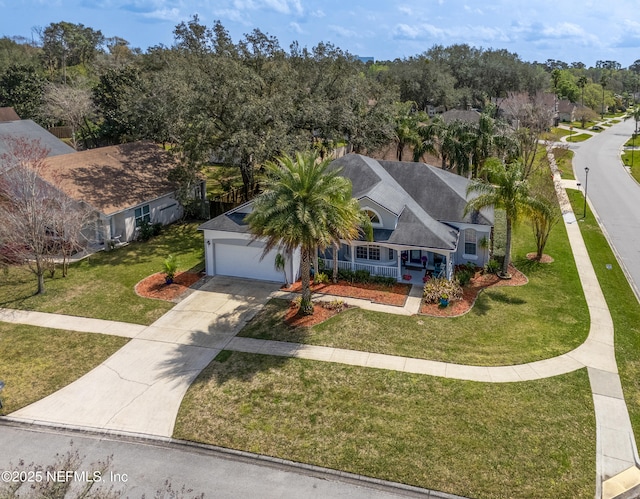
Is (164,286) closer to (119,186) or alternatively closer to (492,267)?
(119,186)

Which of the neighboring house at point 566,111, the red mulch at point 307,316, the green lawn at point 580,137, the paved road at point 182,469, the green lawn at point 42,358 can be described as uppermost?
the neighboring house at point 566,111

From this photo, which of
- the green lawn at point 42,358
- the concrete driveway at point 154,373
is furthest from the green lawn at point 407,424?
the green lawn at point 42,358

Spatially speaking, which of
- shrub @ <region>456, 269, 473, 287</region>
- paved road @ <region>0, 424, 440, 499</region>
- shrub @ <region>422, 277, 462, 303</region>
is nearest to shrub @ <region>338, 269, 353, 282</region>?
shrub @ <region>422, 277, 462, 303</region>

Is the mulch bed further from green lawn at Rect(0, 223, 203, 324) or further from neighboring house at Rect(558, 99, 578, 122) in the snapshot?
neighboring house at Rect(558, 99, 578, 122)

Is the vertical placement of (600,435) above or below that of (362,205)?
below

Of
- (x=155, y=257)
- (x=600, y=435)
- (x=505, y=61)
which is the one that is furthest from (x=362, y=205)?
(x=505, y=61)

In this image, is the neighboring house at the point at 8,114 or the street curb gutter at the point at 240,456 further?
the neighboring house at the point at 8,114

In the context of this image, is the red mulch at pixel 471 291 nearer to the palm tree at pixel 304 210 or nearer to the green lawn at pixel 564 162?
the palm tree at pixel 304 210

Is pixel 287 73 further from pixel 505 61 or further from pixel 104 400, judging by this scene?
pixel 505 61
